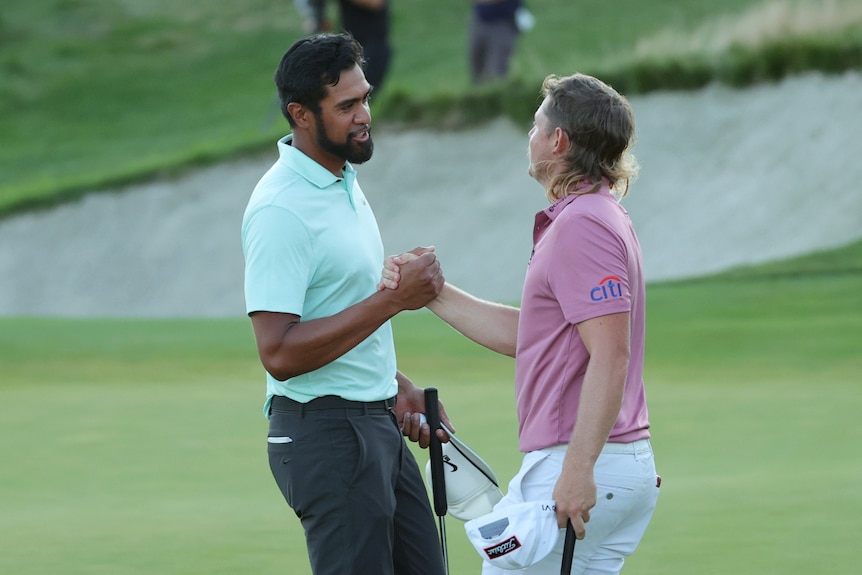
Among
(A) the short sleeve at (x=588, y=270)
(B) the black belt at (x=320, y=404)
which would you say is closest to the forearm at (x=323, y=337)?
(B) the black belt at (x=320, y=404)

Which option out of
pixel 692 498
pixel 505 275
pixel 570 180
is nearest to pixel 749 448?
pixel 692 498

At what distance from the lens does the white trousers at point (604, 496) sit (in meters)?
3.34

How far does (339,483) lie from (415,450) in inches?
135

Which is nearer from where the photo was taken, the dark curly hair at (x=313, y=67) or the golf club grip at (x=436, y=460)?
the dark curly hair at (x=313, y=67)

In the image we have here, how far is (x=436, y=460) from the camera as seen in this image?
3.89m

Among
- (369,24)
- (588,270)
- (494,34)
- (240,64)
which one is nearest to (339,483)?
(588,270)

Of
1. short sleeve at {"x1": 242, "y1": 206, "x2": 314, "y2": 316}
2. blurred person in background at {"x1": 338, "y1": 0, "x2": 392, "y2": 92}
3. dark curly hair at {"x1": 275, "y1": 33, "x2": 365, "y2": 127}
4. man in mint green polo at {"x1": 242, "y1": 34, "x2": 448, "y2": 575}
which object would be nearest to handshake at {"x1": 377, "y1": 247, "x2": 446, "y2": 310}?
man in mint green polo at {"x1": 242, "y1": 34, "x2": 448, "y2": 575}

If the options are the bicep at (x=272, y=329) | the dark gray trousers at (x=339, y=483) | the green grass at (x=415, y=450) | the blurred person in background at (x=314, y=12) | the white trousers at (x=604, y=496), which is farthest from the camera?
the blurred person in background at (x=314, y=12)

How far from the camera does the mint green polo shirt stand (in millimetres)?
3436

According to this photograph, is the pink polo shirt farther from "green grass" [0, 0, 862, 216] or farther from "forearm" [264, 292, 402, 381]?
"green grass" [0, 0, 862, 216]

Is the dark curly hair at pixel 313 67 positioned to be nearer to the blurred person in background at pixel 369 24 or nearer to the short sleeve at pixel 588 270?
the short sleeve at pixel 588 270

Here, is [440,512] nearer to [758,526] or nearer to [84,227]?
[758,526]

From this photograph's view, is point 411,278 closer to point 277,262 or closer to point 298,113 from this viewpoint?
point 277,262

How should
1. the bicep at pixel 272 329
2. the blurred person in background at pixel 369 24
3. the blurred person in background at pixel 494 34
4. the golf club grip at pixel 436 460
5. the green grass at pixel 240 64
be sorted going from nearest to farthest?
the bicep at pixel 272 329 → the golf club grip at pixel 436 460 → the blurred person in background at pixel 369 24 → the blurred person in background at pixel 494 34 → the green grass at pixel 240 64
